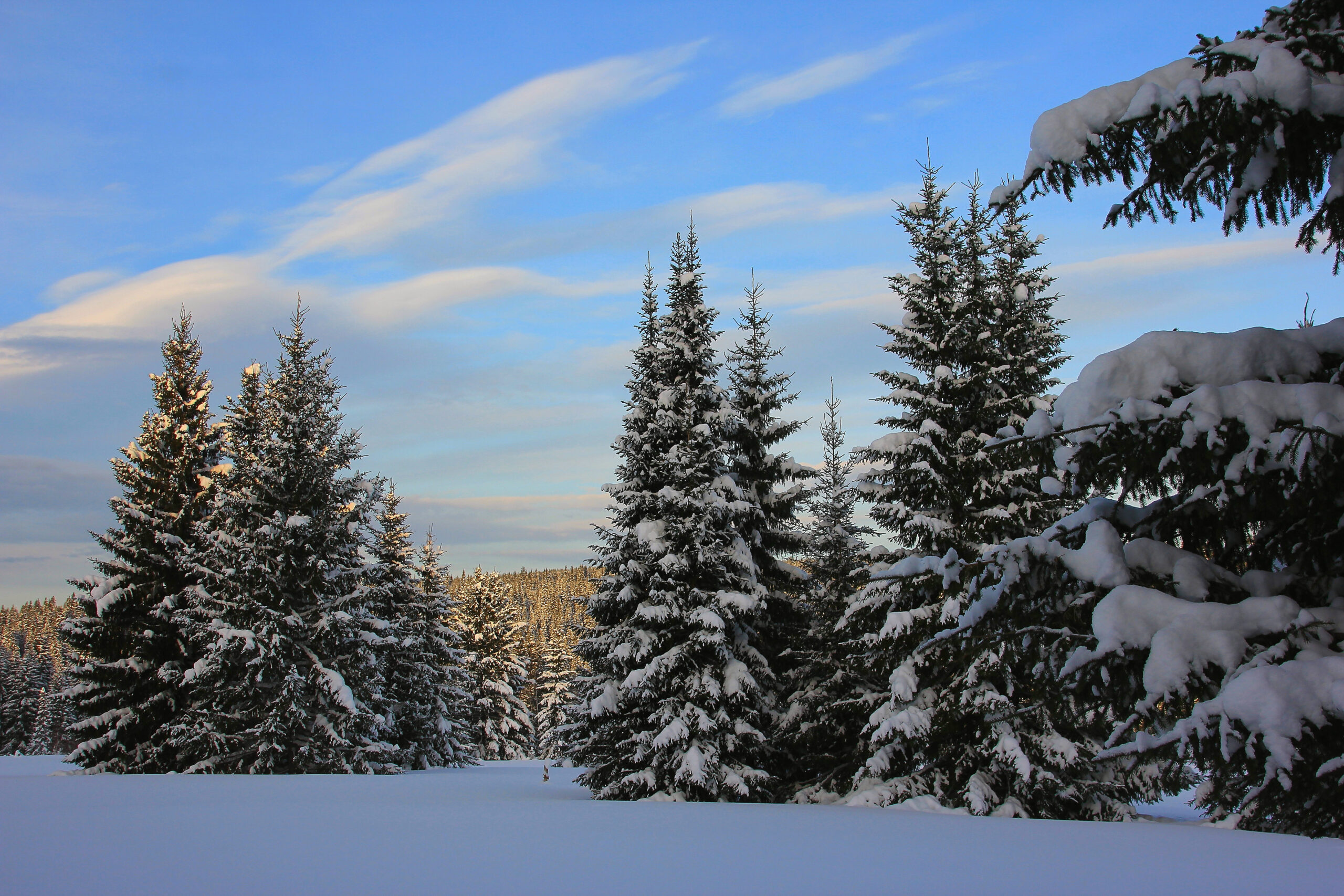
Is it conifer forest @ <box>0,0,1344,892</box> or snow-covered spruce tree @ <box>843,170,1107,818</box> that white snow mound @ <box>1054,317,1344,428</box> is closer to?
conifer forest @ <box>0,0,1344,892</box>

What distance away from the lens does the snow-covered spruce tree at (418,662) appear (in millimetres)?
32562

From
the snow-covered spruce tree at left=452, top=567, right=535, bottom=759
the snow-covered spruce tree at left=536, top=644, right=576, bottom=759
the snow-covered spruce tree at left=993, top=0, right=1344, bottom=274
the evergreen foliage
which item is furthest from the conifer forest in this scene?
the evergreen foliage

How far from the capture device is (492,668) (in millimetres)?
48875

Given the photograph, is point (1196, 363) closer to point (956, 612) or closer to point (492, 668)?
point (956, 612)

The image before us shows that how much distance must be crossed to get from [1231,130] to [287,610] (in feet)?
82.7

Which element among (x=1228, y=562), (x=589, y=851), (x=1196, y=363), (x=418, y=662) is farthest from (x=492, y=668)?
(x=1196, y=363)

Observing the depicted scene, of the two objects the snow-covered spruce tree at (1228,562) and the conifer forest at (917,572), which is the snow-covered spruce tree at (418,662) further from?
the snow-covered spruce tree at (1228,562)

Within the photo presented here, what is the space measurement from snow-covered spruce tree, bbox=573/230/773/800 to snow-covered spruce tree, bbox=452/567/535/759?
29.8 meters

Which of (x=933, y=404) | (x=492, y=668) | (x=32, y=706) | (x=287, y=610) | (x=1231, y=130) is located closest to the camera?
(x=1231, y=130)

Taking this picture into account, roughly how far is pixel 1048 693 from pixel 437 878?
531 centimetres

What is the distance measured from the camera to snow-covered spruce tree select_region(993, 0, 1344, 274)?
3906mm

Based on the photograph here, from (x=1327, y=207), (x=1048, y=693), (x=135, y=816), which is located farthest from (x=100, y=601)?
(x=1327, y=207)

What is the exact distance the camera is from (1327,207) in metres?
4.41

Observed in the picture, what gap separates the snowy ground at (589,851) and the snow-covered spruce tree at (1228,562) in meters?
3.39
